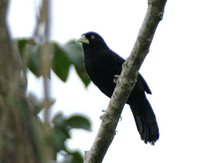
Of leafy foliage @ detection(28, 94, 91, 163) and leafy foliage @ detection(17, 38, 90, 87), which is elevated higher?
leafy foliage @ detection(17, 38, 90, 87)

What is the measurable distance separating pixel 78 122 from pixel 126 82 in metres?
0.80

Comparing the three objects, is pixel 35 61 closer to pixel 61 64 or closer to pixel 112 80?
pixel 61 64

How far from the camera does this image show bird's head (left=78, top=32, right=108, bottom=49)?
578cm

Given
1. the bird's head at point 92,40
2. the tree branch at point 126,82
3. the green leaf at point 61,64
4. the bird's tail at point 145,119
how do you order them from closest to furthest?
the green leaf at point 61,64
the tree branch at point 126,82
the bird's tail at point 145,119
the bird's head at point 92,40

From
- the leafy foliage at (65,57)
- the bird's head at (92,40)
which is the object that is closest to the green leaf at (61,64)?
the leafy foliage at (65,57)

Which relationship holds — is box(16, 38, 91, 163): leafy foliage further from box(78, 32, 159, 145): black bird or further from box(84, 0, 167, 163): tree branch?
box(78, 32, 159, 145): black bird

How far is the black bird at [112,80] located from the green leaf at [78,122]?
7.63 ft

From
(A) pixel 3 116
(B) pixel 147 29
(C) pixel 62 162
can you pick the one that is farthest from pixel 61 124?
(A) pixel 3 116

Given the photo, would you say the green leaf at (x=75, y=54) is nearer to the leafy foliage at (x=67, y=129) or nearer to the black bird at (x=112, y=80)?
the leafy foliage at (x=67, y=129)

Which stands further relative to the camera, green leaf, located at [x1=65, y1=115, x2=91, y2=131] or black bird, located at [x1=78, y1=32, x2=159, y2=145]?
black bird, located at [x1=78, y1=32, x2=159, y2=145]

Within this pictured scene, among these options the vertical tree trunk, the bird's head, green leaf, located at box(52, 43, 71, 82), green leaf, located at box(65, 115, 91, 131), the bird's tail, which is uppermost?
the vertical tree trunk

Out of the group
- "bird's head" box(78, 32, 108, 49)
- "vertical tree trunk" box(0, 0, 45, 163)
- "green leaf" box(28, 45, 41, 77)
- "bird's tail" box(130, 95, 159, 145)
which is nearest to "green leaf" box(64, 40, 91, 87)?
"green leaf" box(28, 45, 41, 77)

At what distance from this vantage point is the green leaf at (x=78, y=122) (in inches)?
94.3

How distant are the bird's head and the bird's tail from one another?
1.00 metres
